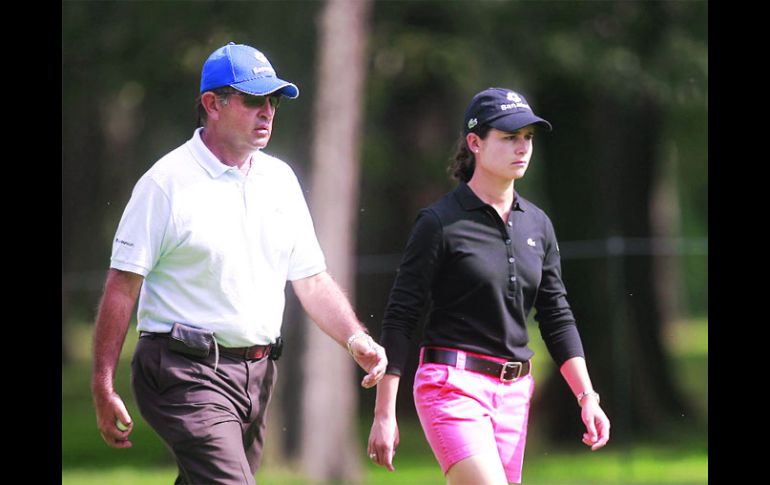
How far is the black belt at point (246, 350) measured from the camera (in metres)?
4.76

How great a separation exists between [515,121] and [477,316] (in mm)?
805

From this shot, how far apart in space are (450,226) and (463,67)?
338 inches

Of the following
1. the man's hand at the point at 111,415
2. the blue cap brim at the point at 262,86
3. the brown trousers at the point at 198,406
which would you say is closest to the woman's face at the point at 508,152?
the blue cap brim at the point at 262,86

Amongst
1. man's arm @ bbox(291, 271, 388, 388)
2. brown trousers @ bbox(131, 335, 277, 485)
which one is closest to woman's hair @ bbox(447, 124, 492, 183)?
man's arm @ bbox(291, 271, 388, 388)

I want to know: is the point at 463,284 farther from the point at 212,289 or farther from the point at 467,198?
the point at 212,289

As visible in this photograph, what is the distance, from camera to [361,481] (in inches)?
427

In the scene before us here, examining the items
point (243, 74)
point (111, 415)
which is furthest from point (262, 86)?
point (111, 415)

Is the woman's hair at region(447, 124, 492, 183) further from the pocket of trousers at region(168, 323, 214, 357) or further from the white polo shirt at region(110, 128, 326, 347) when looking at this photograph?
the pocket of trousers at region(168, 323, 214, 357)

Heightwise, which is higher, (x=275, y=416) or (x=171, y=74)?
(x=171, y=74)

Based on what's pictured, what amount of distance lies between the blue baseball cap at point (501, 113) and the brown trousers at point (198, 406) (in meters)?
1.39

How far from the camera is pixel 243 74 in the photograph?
16.0 feet
